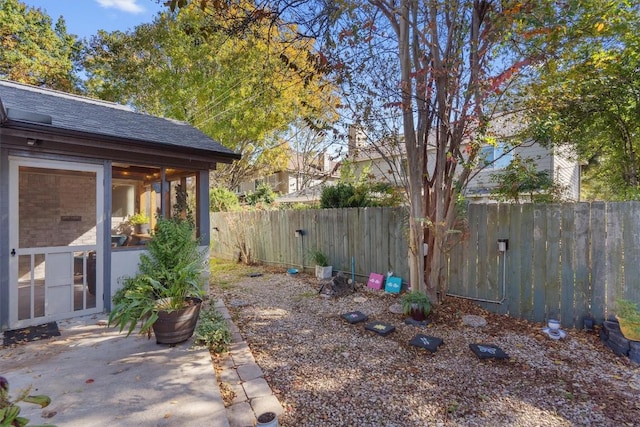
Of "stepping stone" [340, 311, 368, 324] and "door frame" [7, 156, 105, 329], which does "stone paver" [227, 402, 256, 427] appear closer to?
"stepping stone" [340, 311, 368, 324]

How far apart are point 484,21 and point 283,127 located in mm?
11460

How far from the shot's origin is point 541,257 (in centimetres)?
417

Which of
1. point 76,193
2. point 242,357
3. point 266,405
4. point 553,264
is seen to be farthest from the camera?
point 76,193

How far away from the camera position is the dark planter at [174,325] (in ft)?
10.9

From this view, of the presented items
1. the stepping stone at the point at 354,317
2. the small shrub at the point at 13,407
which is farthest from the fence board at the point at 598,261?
the small shrub at the point at 13,407

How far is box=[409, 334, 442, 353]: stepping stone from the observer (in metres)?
3.40

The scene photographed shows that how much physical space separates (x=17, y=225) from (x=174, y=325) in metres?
2.39

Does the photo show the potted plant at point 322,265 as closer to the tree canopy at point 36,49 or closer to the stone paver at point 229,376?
the stone paver at point 229,376

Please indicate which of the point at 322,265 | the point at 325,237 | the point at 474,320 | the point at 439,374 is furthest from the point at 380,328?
the point at 325,237

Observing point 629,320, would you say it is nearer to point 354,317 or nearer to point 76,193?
point 354,317

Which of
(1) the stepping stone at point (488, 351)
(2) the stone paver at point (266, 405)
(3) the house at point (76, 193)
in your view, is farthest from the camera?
(3) the house at point (76, 193)

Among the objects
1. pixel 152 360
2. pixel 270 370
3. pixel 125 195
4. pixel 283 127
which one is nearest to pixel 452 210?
pixel 270 370

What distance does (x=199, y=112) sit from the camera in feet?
44.7

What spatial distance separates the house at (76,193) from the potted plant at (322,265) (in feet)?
8.38
